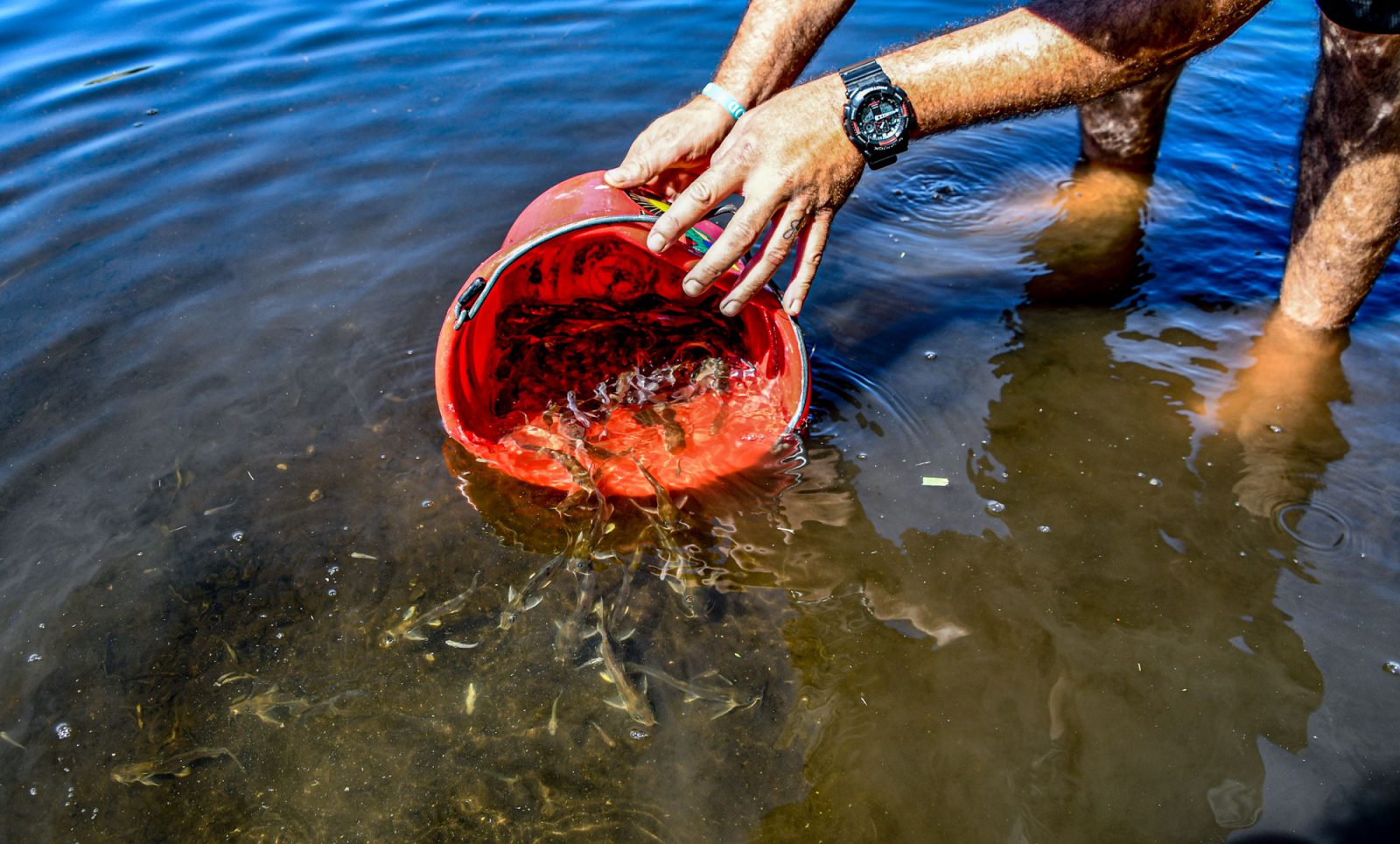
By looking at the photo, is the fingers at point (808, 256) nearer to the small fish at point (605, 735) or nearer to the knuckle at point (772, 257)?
the knuckle at point (772, 257)

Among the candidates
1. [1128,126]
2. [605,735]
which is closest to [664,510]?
[605,735]

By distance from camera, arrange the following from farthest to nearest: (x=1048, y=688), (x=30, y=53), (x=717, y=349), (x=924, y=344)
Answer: (x=30, y=53) < (x=924, y=344) < (x=717, y=349) < (x=1048, y=688)

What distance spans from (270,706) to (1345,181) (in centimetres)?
325

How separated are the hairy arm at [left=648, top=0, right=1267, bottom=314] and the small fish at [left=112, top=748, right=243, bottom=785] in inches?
54.4

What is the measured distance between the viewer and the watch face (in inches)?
74.9

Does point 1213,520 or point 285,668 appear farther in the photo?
point 1213,520

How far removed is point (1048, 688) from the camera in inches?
71.2

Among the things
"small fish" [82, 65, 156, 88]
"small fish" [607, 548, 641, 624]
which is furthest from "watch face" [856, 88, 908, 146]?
"small fish" [82, 65, 156, 88]

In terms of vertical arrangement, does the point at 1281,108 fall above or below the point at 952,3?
below

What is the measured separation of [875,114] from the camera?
1908 mm

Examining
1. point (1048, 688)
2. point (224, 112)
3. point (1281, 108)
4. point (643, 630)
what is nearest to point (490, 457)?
point (643, 630)

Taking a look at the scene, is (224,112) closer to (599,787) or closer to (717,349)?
(717,349)

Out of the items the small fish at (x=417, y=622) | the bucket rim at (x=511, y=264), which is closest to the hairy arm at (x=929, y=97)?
the bucket rim at (x=511, y=264)

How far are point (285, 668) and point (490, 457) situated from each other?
0.69 metres
